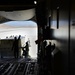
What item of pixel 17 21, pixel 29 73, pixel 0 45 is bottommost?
pixel 29 73

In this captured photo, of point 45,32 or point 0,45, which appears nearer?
point 45,32

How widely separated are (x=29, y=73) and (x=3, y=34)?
14.4 ft

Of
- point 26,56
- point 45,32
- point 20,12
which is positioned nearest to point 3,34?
point 26,56

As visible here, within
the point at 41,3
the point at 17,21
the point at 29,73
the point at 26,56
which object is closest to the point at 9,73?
the point at 29,73

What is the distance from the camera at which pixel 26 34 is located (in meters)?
9.13

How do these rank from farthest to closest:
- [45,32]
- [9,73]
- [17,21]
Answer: [17,21]
[9,73]
[45,32]

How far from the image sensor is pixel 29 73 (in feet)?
16.0

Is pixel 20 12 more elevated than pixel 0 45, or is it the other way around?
pixel 20 12

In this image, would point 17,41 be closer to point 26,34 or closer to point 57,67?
point 26,34

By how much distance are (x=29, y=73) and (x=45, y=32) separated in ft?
6.92

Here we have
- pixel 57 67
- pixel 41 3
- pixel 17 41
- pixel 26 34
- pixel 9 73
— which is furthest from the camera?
pixel 26 34

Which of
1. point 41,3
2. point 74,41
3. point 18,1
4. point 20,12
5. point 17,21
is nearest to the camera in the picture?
point 74,41

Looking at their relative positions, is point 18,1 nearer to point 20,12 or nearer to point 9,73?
point 20,12

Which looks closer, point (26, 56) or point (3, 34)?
point (26, 56)
